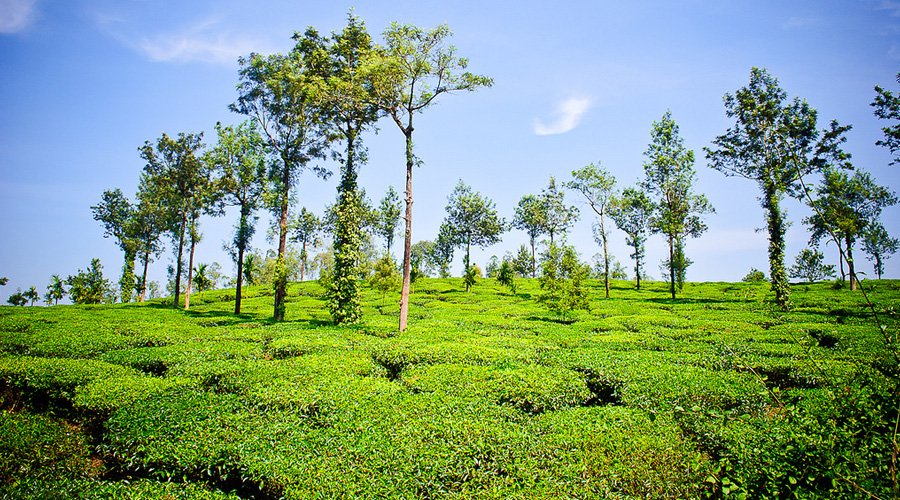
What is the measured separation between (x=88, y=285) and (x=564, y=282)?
68344 mm

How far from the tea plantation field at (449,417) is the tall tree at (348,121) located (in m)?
6.76

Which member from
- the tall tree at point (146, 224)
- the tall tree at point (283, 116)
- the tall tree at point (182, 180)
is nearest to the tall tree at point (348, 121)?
the tall tree at point (283, 116)

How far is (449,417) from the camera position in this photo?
1087cm

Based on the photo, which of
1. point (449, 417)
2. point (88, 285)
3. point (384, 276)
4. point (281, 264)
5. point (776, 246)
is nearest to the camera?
point (449, 417)

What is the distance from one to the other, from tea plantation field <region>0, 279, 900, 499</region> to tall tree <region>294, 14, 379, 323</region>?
676 cm

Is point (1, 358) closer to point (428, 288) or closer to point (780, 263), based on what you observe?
point (428, 288)

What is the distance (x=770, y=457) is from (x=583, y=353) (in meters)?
9.46

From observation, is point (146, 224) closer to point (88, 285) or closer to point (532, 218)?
point (88, 285)

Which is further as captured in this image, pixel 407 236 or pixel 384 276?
pixel 384 276

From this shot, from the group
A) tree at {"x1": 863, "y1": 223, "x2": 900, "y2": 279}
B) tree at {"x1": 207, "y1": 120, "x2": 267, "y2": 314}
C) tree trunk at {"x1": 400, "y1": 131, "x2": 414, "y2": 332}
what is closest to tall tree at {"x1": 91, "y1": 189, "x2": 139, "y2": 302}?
tree at {"x1": 207, "y1": 120, "x2": 267, "y2": 314}

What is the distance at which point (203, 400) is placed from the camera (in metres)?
11.8

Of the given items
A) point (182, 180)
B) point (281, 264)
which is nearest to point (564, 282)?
point (281, 264)

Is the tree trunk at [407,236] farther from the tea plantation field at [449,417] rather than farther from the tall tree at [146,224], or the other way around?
the tall tree at [146,224]

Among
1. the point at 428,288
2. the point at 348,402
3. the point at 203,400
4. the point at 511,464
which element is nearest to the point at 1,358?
the point at 203,400
